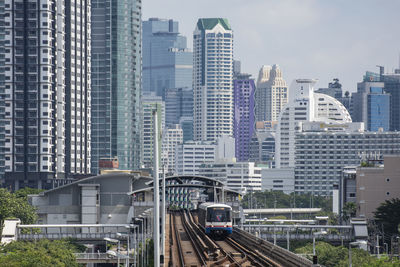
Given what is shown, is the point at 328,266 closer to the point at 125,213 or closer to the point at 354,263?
the point at 354,263

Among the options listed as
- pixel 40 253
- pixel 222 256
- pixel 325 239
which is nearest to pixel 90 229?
pixel 325 239

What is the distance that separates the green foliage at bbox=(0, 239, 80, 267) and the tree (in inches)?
2172

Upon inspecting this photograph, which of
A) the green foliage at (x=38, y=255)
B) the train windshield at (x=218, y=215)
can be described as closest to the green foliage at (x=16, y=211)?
the green foliage at (x=38, y=255)

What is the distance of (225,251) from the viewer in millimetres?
107312

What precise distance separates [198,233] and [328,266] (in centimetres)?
1851

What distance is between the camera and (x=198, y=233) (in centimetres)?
14100

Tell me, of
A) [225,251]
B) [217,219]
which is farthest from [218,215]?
[225,251]

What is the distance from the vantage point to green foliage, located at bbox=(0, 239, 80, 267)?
118750mm

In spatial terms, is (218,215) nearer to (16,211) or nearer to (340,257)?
(340,257)

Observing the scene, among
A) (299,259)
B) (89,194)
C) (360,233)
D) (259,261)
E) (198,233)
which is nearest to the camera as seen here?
(299,259)

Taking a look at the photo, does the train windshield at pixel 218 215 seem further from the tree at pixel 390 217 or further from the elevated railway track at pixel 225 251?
the tree at pixel 390 217

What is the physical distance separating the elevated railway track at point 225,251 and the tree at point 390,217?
145 ft

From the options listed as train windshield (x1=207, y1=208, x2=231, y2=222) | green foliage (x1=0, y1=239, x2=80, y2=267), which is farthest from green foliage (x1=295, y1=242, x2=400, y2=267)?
green foliage (x1=0, y1=239, x2=80, y2=267)

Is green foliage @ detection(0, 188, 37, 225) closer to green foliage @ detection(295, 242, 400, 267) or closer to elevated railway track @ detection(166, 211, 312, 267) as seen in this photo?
elevated railway track @ detection(166, 211, 312, 267)
